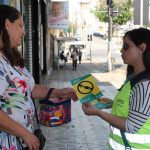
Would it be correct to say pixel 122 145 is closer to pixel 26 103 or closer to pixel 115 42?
pixel 26 103

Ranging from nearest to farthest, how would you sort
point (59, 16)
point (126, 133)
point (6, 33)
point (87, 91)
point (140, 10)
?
point (6, 33)
point (126, 133)
point (87, 91)
point (140, 10)
point (59, 16)

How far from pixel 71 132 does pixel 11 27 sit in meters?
5.94

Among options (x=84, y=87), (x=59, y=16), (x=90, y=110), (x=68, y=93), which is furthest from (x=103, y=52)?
(x=90, y=110)

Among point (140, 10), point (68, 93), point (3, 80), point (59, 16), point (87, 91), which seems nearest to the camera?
point (3, 80)

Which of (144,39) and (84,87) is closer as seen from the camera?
(144,39)

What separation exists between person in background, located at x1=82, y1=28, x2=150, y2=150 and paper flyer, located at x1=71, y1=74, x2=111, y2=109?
127 mm

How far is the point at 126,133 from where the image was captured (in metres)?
2.84

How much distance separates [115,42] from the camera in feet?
237

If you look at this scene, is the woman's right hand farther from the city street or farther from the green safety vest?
the city street

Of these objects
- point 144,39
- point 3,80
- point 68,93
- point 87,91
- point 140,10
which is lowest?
point 68,93

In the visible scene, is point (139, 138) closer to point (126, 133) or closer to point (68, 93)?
point (126, 133)

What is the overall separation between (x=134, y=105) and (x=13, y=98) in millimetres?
743

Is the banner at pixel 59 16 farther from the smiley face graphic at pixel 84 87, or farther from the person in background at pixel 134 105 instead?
the person in background at pixel 134 105

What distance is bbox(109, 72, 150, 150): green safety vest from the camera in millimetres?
2801
